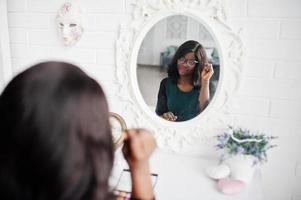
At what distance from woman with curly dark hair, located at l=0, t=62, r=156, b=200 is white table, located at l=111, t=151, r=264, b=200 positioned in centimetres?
42

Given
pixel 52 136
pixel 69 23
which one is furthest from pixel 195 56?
pixel 52 136

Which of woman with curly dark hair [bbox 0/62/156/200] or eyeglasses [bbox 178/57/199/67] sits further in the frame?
eyeglasses [bbox 178/57/199/67]

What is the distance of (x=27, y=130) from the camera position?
0.35 meters

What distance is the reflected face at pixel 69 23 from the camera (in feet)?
3.04

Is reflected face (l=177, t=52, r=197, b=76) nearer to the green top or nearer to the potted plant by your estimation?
the green top

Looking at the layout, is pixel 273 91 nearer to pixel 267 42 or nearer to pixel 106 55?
pixel 267 42

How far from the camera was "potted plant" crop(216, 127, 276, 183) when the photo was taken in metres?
0.75

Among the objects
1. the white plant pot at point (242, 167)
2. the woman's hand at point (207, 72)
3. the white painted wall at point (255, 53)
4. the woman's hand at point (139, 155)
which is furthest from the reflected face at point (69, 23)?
the white plant pot at point (242, 167)

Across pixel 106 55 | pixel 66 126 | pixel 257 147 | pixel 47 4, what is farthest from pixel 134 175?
pixel 47 4

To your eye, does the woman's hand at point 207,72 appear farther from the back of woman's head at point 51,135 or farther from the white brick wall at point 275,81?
the back of woman's head at point 51,135

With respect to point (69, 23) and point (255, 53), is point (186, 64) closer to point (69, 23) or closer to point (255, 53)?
point (255, 53)

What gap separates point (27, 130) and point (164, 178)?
1.80ft

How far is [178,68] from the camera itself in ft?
2.90

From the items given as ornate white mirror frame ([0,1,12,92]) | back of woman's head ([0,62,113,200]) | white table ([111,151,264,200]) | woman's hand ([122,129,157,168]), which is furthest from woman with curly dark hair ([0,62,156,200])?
ornate white mirror frame ([0,1,12,92])
